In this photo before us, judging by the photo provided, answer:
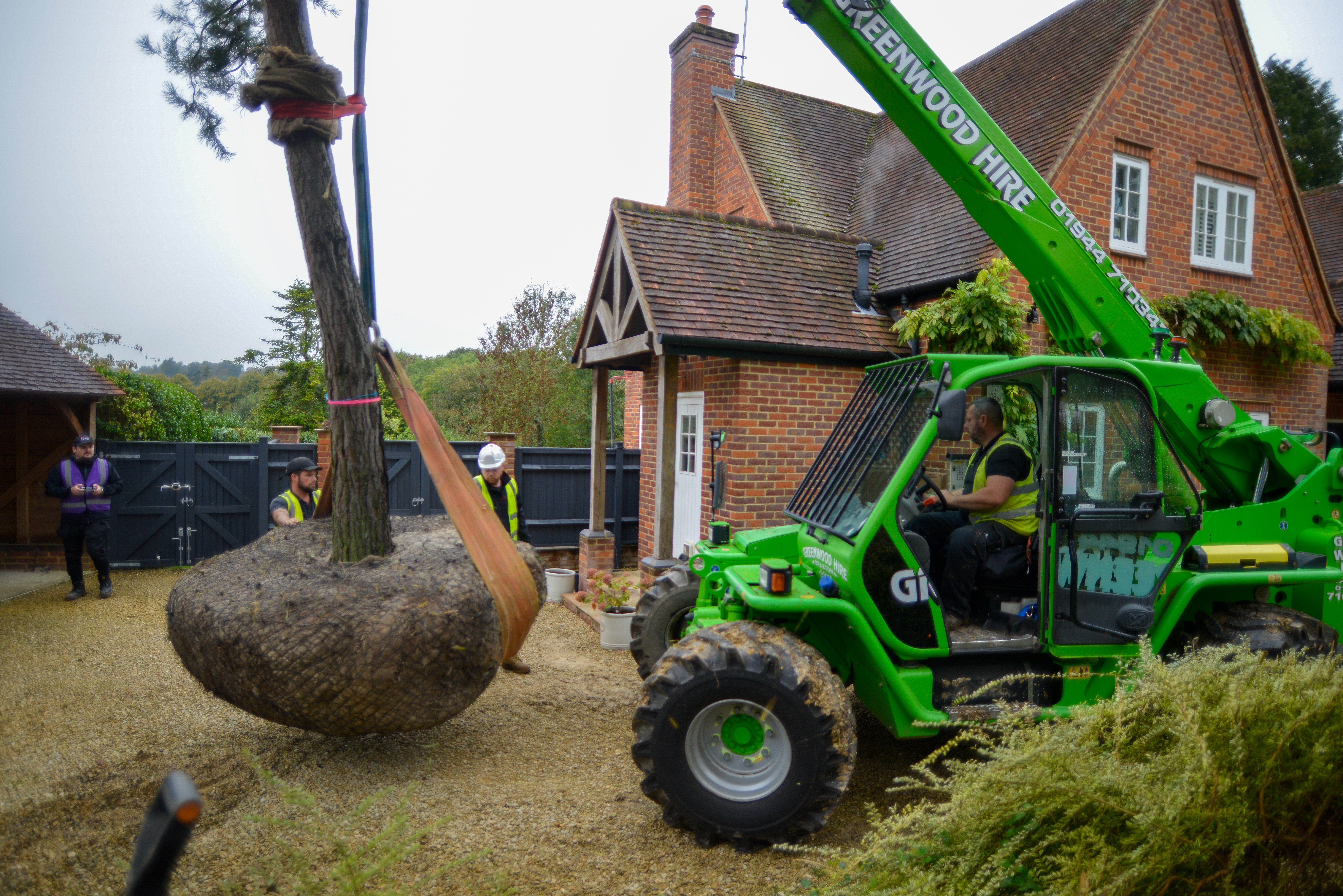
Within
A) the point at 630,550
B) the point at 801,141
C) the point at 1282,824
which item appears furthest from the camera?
the point at 801,141

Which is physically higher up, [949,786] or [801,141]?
[801,141]

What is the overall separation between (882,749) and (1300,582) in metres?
2.42

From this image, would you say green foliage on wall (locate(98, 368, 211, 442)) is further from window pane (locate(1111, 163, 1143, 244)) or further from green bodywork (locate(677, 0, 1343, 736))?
window pane (locate(1111, 163, 1143, 244))

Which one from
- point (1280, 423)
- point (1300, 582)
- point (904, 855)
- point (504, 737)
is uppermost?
point (1280, 423)

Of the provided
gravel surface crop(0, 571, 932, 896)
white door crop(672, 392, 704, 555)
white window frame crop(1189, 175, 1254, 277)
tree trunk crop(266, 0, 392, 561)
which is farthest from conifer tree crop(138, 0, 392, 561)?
white window frame crop(1189, 175, 1254, 277)

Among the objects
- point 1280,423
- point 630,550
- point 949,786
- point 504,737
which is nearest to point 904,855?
point 949,786

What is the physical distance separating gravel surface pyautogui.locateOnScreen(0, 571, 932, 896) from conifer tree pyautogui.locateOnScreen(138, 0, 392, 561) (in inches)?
47.8

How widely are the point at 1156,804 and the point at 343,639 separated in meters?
3.02

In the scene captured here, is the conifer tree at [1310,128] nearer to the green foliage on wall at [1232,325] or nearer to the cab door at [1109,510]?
the green foliage on wall at [1232,325]

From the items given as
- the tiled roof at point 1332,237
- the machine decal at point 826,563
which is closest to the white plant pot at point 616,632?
the machine decal at point 826,563

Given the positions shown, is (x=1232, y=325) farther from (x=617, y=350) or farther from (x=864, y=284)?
(x=617, y=350)

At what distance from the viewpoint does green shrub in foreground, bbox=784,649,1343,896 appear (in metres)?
2.15

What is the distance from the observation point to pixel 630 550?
453 inches

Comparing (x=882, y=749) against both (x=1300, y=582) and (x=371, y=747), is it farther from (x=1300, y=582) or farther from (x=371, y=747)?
(x=371, y=747)
